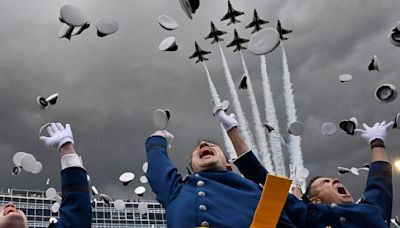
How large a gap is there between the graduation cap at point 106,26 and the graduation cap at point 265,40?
3545 millimetres

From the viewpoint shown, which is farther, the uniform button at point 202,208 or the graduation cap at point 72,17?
the graduation cap at point 72,17

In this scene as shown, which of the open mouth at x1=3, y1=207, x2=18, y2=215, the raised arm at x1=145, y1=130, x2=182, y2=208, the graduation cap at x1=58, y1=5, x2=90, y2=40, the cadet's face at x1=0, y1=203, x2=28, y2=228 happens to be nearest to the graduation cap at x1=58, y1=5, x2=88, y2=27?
the graduation cap at x1=58, y1=5, x2=90, y2=40

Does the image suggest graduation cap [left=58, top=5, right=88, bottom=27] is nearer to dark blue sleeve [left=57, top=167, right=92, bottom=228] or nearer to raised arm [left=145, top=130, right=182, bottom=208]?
raised arm [left=145, top=130, right=182, bottom=208]

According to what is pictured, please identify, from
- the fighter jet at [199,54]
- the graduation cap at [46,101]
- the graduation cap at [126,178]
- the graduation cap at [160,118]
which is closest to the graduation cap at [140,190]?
the graduation cap at [126,178]

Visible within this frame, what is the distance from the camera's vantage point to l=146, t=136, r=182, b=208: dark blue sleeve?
14.5 ft

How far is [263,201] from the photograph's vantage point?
144 inches

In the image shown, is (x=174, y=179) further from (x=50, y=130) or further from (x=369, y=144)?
(x=369, y=144)

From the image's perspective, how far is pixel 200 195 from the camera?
4.25 meters

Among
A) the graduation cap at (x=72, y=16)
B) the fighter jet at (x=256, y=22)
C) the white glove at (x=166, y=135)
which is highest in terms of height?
the fighter jet at (x=256, y=22)

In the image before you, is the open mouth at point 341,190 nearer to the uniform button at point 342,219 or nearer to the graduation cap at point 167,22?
→ the uniform button at point 342,219

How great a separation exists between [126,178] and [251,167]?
37.8ft

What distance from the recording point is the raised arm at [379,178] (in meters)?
5.28

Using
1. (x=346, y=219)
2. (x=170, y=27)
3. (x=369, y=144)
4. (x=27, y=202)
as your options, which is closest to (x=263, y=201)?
(x=346, y=219)

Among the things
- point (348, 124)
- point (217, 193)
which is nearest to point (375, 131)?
point (217, 193)
